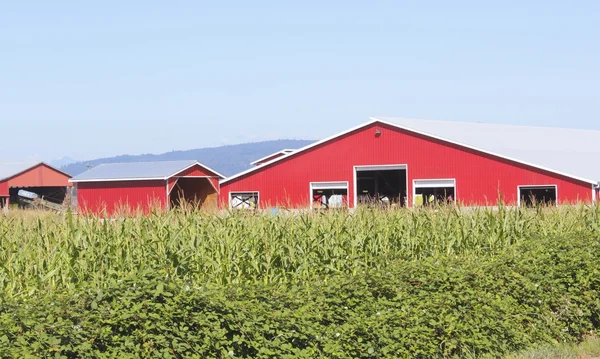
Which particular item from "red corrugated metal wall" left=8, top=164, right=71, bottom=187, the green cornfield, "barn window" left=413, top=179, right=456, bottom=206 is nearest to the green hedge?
the green cornfield

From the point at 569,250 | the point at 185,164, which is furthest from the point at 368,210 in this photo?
the point at 185,164

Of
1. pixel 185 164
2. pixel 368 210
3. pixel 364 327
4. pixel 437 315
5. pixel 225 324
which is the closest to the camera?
pixel 225 324

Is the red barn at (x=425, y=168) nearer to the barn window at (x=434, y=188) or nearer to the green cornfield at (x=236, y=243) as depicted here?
the barn window at (x=434, y=188)

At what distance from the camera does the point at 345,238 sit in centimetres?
1116

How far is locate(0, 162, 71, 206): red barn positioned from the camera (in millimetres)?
67956

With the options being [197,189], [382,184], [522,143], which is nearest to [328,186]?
[382,184]

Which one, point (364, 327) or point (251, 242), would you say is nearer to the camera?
point (364, 327)

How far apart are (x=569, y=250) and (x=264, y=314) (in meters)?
5.51

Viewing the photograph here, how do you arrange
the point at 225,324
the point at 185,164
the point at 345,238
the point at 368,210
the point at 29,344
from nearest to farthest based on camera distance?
the point at 29,344 → the point at 225,324 → the point at 345,238 → the point at 368,210 → the point at 185,164

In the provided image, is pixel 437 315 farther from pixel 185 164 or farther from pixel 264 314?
pixel 185 164

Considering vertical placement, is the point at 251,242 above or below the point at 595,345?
above

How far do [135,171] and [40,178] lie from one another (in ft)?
68.6

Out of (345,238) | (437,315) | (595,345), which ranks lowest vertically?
(595,345)

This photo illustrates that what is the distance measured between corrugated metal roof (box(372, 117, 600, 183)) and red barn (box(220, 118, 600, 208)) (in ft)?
Answer: 0.22
